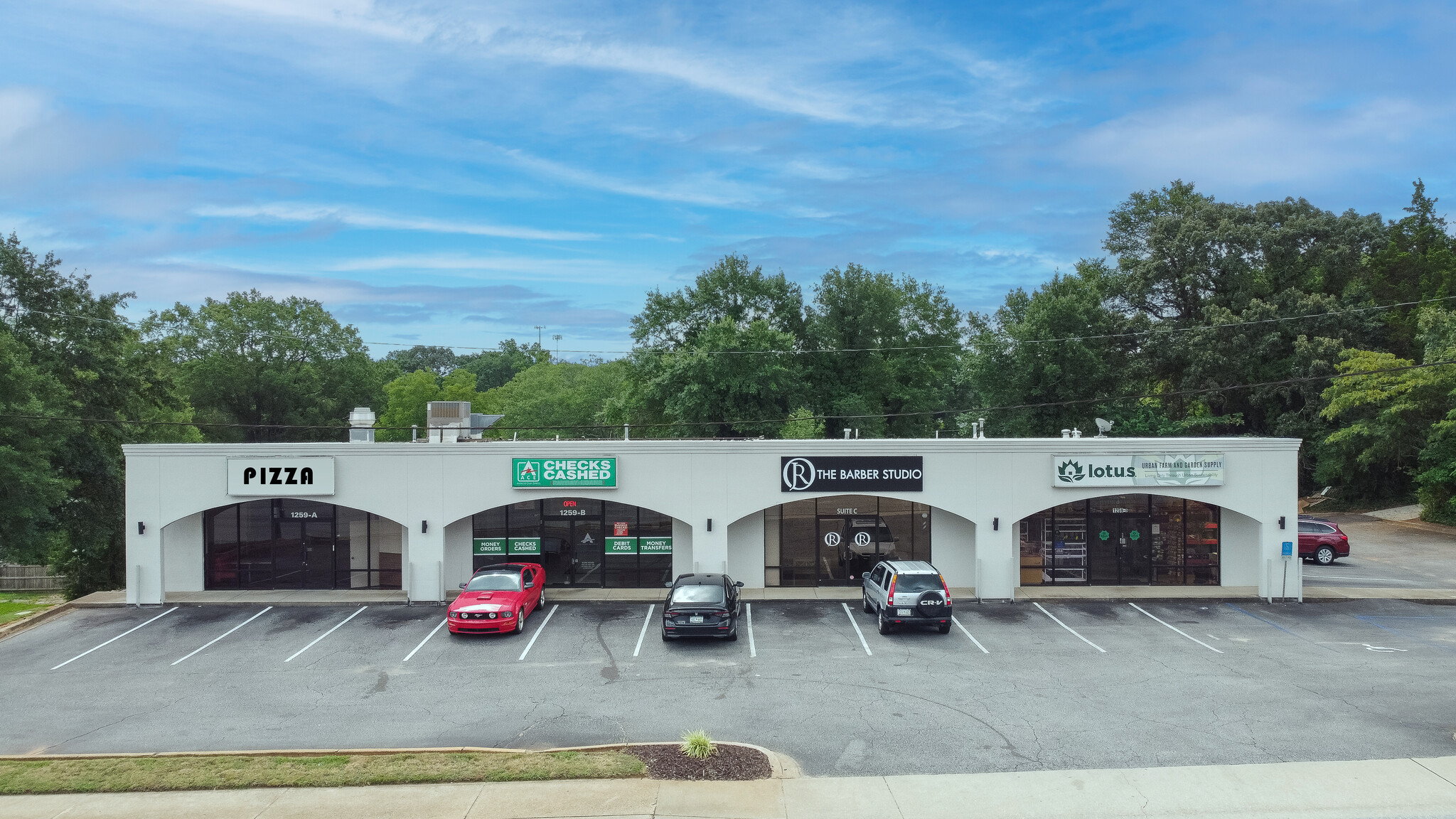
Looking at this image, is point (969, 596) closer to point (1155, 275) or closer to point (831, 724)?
point (831, 724)

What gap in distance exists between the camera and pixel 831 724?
1441cm

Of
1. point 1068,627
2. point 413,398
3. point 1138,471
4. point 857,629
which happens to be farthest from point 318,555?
point 413,398

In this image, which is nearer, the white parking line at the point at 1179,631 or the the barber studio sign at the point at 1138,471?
the white parking line at the point at 1179,631

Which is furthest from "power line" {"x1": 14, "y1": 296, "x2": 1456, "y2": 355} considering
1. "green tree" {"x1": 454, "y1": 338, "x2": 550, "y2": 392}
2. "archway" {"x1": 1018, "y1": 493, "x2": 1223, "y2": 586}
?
"green tree" {"x1": 454, "y1": 338, "x2": 550, "y2": 392}

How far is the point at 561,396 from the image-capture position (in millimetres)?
75312

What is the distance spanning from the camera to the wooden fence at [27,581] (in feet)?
143

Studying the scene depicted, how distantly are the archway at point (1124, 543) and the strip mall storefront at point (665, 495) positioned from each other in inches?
6.4

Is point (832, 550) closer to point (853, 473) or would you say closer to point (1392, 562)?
point (853, 473)

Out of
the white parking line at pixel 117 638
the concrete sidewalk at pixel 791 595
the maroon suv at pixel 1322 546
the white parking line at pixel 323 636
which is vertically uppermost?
the maroon suv at pixel 1322 546

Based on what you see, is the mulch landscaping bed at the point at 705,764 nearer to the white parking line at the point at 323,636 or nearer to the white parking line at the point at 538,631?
the white parking line at the point at 538,631

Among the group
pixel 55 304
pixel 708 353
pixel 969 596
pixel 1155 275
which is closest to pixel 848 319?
pixel 708 353

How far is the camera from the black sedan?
773 inches

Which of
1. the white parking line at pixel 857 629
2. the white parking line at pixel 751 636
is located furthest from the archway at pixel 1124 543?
the white parking line at pixel 751 636

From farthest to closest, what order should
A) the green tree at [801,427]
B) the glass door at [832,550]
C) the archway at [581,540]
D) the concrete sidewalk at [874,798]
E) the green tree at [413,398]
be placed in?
1. the green tree at [413,398]
2. the green tree at [801,427]
3. the glass door at [832,550]
4. the archway at [581,540]
5. the concrete sidewalk at [874,798]
